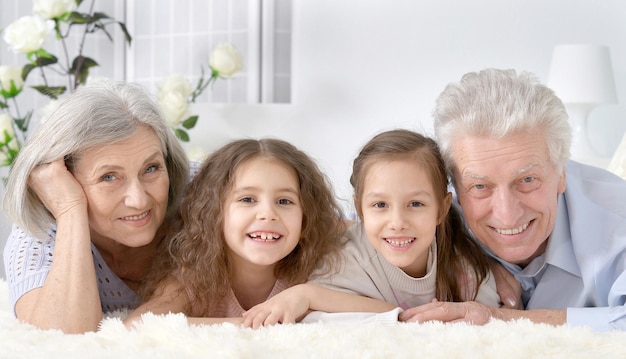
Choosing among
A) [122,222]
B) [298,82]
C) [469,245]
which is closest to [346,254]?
[469,245]

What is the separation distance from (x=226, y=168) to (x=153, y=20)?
2.99 m

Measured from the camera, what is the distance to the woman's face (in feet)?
6.47

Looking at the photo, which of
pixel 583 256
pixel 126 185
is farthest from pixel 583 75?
pixel 126 185

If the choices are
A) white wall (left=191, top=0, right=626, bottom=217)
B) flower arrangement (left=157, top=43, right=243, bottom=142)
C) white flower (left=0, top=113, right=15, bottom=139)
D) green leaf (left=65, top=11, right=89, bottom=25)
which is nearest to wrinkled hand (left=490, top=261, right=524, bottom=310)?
flower arrangement (left=157, top=43, right=243, bottom=142)

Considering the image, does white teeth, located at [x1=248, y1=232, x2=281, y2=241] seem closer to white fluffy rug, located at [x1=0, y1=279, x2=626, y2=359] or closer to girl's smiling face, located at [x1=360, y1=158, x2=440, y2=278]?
girl's smiling face, located at [x1=360, y1=158, x2=440, y2=278]

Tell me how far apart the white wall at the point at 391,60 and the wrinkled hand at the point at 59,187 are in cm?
242

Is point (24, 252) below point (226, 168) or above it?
below

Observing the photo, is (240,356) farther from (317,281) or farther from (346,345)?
(317,281)

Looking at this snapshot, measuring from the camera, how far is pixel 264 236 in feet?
6.46

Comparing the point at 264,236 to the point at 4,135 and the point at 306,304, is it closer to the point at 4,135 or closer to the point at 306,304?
the point at 306,304

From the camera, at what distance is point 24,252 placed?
2004 mm

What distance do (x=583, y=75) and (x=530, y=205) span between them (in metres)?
1.89

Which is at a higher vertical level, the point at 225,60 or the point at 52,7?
the point at 52,7

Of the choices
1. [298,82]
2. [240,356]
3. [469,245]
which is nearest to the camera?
[240,356]
